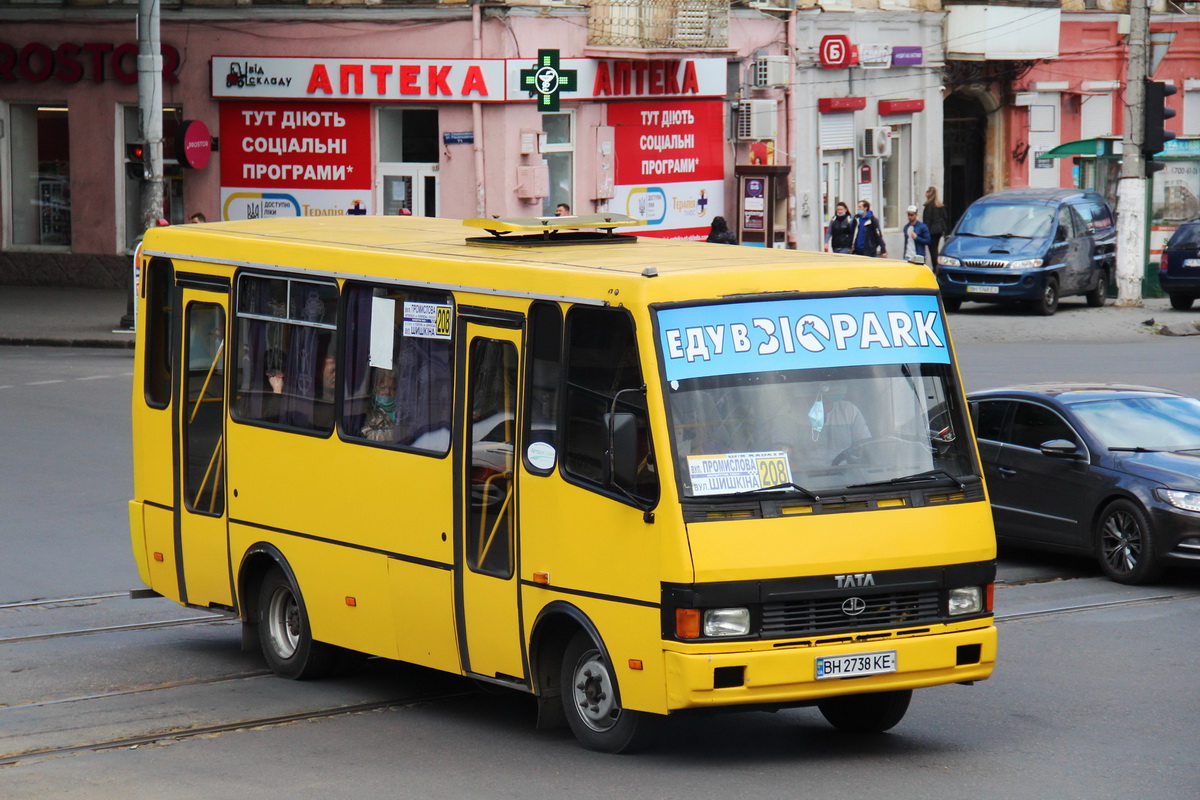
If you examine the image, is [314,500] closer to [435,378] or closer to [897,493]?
[435,378]

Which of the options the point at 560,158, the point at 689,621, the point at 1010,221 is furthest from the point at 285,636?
the point at 560,158

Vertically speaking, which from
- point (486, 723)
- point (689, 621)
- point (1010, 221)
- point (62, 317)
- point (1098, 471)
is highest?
point (1010, 221)

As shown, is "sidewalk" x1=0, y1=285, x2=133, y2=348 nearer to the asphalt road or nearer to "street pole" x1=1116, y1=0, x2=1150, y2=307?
the asphalt road

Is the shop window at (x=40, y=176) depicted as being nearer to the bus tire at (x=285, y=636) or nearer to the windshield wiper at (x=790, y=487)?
the bus tire at (x=285, y=636)

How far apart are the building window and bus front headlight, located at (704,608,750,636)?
26024 mm

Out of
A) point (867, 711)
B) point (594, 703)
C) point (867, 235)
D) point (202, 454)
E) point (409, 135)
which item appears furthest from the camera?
point (867, 235)

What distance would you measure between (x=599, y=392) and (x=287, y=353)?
2739 mm

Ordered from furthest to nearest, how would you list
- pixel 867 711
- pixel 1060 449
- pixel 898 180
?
pixel 898 180 < pixel 1060 449 < pixel 867 711

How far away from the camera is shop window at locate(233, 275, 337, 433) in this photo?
1005 centimetres

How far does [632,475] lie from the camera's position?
790 centimetres

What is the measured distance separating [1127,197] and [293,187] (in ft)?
48.1

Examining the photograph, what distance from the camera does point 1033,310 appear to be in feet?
108

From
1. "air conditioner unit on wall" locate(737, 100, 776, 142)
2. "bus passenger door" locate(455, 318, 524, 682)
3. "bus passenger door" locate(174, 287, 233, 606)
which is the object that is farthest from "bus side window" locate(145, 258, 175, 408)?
"air conditioner unit on wall" locate(737, 100, 776, 142)

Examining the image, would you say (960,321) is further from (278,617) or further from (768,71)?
(278,617)
